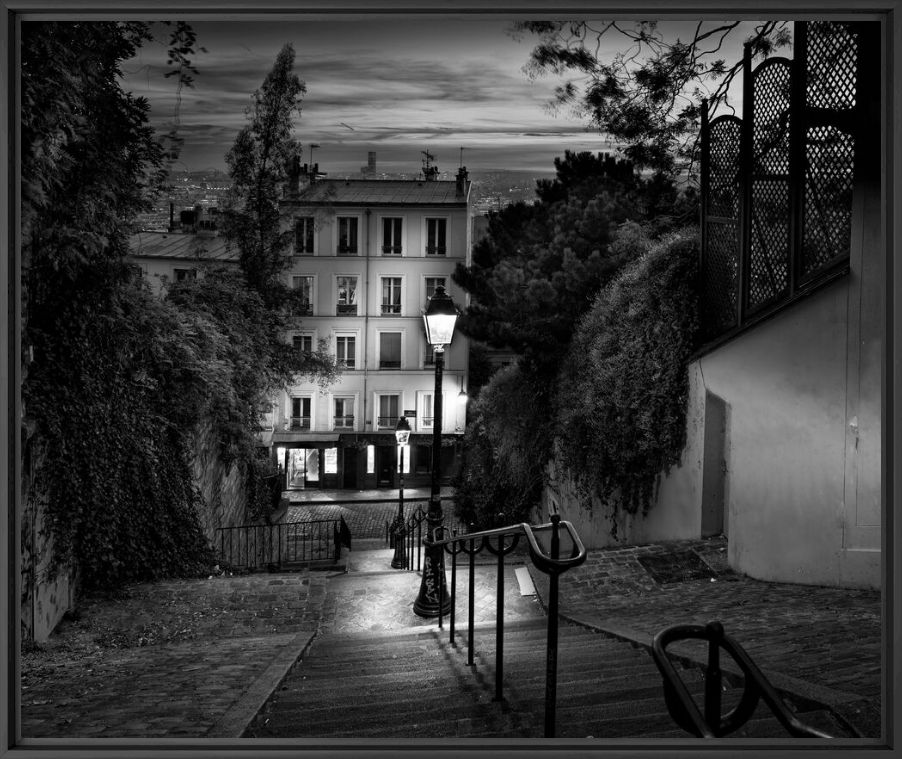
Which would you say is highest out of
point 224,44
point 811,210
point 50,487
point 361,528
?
point 224,44

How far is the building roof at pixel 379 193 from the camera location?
580 centimetres

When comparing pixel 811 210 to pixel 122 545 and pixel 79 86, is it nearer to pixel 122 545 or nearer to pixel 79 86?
pixel 79 86

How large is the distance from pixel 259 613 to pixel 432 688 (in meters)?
2.75

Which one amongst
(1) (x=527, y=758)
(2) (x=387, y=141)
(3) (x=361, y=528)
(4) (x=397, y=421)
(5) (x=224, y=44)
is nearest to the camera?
(1) (x=527, y=758)

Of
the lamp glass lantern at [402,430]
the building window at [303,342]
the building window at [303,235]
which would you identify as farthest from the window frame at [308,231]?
the lamp glass lantern at [402,430]

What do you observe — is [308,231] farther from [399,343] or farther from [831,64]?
[831,64]

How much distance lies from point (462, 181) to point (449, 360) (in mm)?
3567

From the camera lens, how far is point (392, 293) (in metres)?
6.12

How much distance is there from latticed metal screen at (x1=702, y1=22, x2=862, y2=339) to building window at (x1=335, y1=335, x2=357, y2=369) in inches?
125

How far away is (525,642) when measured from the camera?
392 centimetres

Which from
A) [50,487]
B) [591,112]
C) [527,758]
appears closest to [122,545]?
[50,487]

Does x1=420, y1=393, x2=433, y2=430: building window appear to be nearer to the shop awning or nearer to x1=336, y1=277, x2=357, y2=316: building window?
the shop awning

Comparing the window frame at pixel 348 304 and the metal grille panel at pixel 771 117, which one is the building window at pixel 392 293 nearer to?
the window frame at pixel 348 304

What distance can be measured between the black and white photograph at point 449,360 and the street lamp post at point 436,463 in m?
0.05
